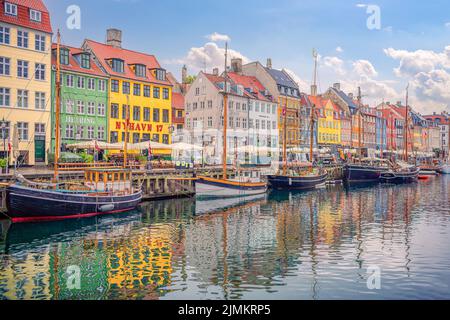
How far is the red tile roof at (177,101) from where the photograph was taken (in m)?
85.2

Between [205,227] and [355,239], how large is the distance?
9.91 meters

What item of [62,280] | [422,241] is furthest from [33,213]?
[422,241]

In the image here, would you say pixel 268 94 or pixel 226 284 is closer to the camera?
pixel 226 284

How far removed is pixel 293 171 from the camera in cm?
6406

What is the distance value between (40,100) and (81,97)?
6.19 meters

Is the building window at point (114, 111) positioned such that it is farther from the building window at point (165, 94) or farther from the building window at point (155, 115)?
the building window at point (165, 94)

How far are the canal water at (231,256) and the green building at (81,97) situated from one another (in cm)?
2112

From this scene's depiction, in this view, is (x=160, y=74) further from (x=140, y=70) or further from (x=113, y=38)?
(x=113, y=38)

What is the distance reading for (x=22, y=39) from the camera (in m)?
50.8

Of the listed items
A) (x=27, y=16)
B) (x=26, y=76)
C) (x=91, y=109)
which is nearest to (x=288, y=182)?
(x=91, y=109)

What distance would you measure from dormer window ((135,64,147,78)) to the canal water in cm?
2977

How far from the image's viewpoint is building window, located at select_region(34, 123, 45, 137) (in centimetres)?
5212

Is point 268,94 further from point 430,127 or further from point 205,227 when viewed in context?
point 430,127
